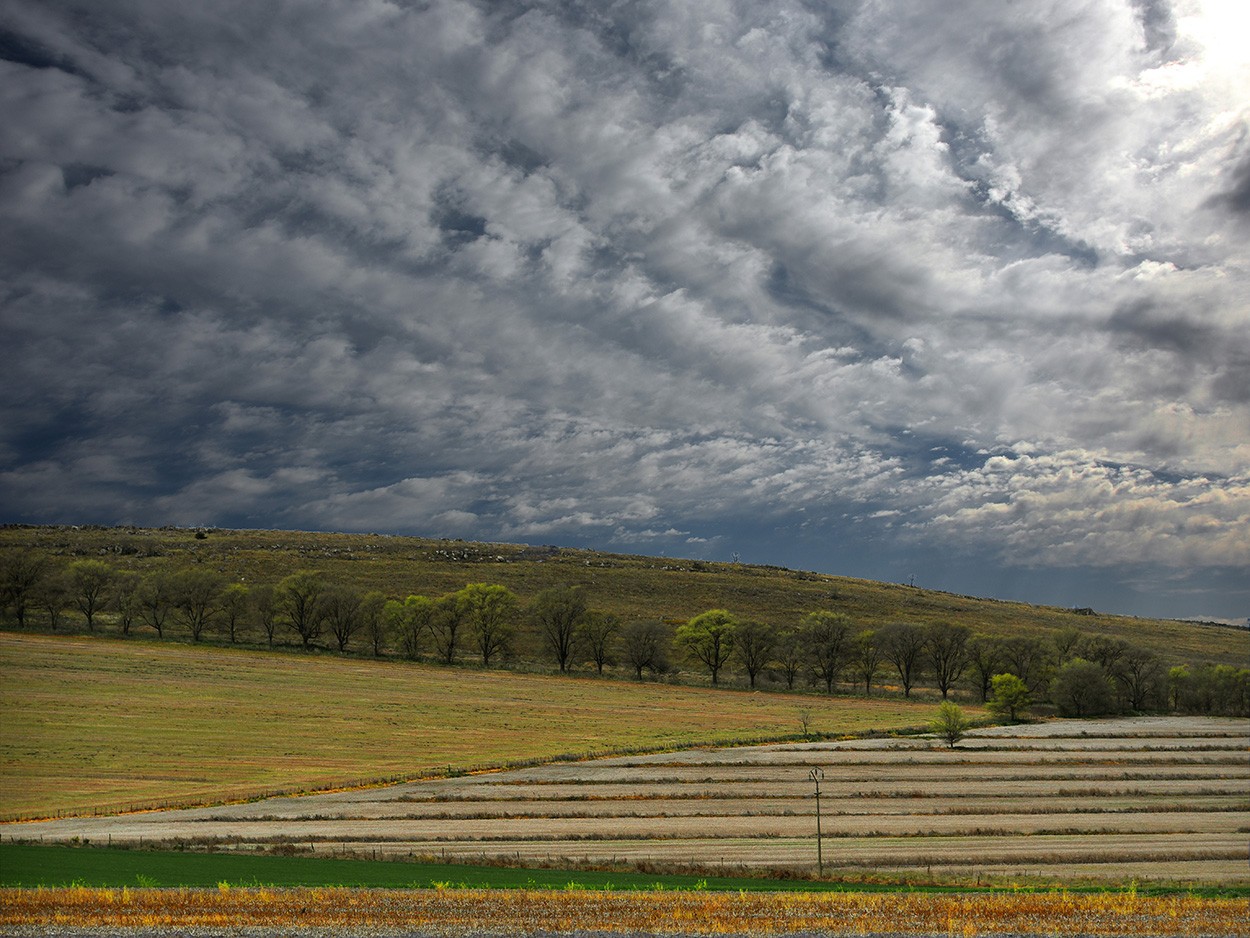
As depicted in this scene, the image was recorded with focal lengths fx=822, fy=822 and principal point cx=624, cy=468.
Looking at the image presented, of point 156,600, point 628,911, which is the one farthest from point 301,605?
point 628,911

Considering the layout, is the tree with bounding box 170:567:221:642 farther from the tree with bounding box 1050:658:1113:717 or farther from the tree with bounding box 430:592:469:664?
the tree with bounding box 1050:658:1113:717

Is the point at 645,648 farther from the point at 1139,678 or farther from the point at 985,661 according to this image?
the point at 1139,678

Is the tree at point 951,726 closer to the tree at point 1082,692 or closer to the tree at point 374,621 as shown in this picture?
the tree at point 1082,692

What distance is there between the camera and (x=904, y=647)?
132m

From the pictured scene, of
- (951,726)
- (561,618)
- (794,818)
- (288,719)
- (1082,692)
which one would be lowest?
(1082,692)

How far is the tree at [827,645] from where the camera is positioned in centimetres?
12912

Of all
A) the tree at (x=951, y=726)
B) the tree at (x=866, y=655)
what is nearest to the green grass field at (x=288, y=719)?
the tree at (x=951, y=726)

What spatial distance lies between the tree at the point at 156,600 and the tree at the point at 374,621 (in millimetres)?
27911

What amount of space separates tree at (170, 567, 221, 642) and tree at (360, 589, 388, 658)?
2184 cm

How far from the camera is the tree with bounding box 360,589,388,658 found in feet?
429

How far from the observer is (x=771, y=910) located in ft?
90.4

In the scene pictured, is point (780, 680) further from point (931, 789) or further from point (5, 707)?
point (5, 707)

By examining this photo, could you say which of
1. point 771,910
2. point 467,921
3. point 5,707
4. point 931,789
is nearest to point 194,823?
point 467,921

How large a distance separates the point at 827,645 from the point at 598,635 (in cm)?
3657
